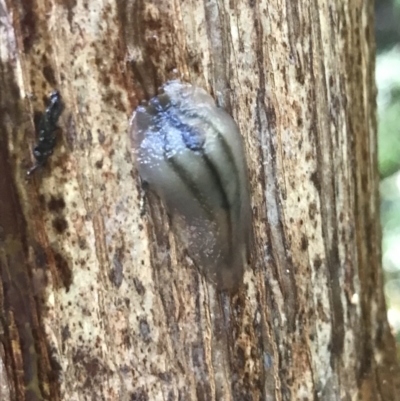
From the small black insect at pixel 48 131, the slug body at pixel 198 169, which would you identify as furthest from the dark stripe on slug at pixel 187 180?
the small black insect at pixel 48 131

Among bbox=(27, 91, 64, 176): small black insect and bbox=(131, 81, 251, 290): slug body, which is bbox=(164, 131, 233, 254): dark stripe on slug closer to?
bbox=(131, 81, 251, 290): slug body

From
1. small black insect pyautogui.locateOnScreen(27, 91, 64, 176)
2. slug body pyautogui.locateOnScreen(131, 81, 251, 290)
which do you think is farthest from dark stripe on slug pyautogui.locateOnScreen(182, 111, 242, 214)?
small black insect pyautogui.locateOnScreen(27, 91, 64, 176)

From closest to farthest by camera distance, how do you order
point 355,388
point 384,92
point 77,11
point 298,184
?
point 77,11
point 298,184
point 355,388
point 384,92

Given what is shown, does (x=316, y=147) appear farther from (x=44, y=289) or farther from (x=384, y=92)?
(x=384, y=92)

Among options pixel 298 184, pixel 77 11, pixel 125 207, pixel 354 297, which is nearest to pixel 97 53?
pixel 77 11

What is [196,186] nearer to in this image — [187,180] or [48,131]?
[187,180]

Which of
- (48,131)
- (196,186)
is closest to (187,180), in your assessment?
(196,186)
